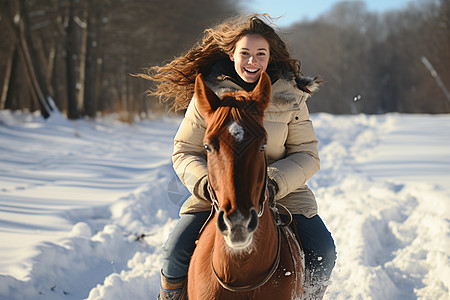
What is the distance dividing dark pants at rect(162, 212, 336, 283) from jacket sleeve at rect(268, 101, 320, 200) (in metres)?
0.37

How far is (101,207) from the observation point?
272 inches

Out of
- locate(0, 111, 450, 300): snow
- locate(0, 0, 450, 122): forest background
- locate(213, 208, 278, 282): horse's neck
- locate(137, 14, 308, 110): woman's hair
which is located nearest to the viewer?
locate(213, 208, 278, 282): horse's neck

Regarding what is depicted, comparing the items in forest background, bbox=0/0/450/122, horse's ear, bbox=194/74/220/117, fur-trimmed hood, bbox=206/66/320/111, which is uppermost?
horse's ear, bbox=194/74/220/117

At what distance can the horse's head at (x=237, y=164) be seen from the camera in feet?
5.60

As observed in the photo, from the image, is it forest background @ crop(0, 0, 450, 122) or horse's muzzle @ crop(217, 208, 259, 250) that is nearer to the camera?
horse's muzzle @ crop(217, 208, 259, 250)

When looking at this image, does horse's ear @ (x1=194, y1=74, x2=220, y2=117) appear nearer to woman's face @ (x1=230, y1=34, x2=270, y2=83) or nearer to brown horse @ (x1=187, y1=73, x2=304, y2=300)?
brown horse @ (x1=187, y1=73, x2=304, y2=300)

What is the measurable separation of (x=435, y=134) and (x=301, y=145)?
1397 centimetres

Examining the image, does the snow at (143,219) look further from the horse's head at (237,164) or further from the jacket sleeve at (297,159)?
the horse's head at (237,164)

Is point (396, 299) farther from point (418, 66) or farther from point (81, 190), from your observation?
point (418, 66)

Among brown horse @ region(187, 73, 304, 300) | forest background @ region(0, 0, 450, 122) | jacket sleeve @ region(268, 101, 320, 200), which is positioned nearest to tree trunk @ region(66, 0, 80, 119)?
forest background @ region(0, 0, 450, 122)

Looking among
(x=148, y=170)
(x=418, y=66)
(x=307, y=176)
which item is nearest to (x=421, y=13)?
(x=418, y=66)

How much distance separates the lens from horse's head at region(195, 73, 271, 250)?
171 cm

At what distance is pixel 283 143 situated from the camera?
2.79 meters

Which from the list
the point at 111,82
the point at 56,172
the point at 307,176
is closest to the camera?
the point at 307,176
